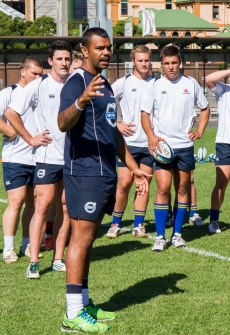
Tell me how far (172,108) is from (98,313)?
11.6 ft

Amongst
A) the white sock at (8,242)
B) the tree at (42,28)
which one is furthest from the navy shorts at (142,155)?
the tree at (42,28)

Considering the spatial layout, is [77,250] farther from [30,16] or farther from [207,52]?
[30,16]

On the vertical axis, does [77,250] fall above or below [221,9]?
below

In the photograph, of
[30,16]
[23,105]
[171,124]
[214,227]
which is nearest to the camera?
[23,105]

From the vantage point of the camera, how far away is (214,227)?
34.7 feet

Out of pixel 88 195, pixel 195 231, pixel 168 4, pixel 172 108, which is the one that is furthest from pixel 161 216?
pixel 168 4

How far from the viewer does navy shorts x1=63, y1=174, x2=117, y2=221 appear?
6.23 meters

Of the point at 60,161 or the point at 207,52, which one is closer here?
the point at 60,161

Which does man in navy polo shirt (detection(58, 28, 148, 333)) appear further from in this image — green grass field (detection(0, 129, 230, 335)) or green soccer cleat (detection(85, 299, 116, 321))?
green grass field (detection(0, 129, 230, 335))

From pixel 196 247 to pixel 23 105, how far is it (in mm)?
2814

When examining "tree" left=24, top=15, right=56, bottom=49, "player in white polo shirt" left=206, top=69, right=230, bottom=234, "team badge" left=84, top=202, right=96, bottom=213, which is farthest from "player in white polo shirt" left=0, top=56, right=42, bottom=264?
"tree" left=24, top=15, right=56, bottom=49

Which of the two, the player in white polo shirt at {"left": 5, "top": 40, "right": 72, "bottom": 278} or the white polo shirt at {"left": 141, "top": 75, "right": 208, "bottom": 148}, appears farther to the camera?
the white polo shirt at {"left": 141, "top": 75, "right": 208, "bottom": 148}

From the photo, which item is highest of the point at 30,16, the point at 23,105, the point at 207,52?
the point at 30,16

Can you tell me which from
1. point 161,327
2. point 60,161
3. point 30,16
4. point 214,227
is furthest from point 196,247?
point 30,16
